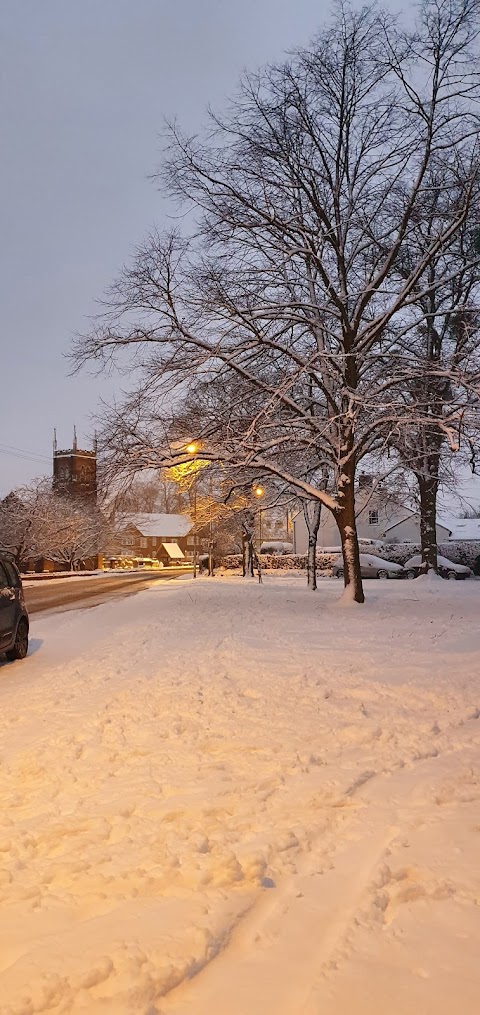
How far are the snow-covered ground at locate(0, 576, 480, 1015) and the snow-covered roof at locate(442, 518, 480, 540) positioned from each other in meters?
50.3

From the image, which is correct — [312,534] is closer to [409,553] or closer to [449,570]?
[449,570]

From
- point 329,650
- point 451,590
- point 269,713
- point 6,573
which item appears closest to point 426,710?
point 269,713

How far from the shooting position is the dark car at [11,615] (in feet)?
34.9

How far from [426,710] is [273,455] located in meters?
11.6

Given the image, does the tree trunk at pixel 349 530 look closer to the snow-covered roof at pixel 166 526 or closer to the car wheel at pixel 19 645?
the car wheel at pixel 19 645

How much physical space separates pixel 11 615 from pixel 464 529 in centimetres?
5291

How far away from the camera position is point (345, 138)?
1596cm

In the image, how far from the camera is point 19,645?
11.4 meters

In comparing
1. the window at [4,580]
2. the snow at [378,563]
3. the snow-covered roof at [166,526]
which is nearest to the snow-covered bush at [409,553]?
the snow at [378,563]

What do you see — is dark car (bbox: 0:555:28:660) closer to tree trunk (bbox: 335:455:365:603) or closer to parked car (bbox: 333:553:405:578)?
tree trunk (bbox: 335:455:365:603)

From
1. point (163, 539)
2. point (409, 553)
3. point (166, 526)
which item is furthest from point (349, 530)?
point (163, 539)

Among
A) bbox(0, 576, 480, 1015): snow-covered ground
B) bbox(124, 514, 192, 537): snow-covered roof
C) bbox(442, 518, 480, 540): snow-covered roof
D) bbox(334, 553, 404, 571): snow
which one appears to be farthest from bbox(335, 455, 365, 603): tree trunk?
bbox(124, 514, 192, 537): snow-covered roof

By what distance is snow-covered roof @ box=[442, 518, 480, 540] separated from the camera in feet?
186

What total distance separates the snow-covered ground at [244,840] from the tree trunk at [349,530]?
26.1 feet
